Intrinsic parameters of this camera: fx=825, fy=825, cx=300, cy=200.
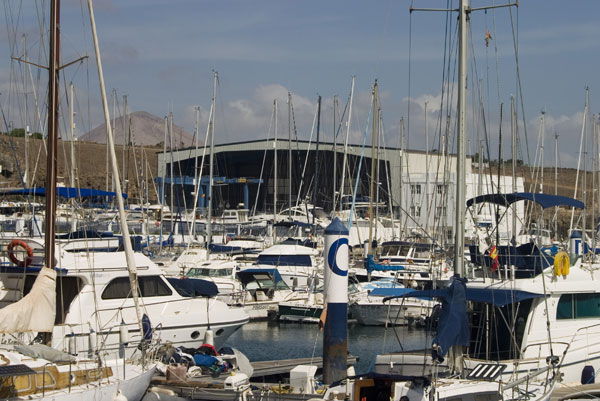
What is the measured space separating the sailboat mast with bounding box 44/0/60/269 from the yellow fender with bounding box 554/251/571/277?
33.6 feet

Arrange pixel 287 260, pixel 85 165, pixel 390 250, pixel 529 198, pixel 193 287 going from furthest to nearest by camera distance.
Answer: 1. pixel 85 165
2. pixel 390 250
3. pixel 287 260
4. pixel 193 287
5. pixel 529 198

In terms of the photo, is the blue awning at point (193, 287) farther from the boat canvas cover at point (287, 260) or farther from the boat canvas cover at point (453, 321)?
the boat canvas cover at point (287, 260)

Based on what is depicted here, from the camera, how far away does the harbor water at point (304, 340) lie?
27.6 m

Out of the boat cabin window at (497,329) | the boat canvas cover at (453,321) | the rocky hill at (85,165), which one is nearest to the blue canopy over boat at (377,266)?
the boat cabin window at (497,329)

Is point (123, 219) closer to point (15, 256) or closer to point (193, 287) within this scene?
point (15, 256)

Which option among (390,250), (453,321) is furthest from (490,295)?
(390,250)

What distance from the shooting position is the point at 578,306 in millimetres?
17625

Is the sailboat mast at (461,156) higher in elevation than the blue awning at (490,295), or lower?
higher

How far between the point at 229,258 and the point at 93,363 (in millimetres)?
27446

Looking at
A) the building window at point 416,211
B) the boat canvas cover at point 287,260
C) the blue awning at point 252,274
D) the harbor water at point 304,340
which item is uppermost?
the building window at point 416,211

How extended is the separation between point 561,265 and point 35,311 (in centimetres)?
1061

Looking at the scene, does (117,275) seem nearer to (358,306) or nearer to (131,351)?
(131,351)

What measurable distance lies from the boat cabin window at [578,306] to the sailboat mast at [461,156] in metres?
2.95

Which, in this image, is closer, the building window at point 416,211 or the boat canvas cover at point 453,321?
the boat canvas cover at point 453,321
